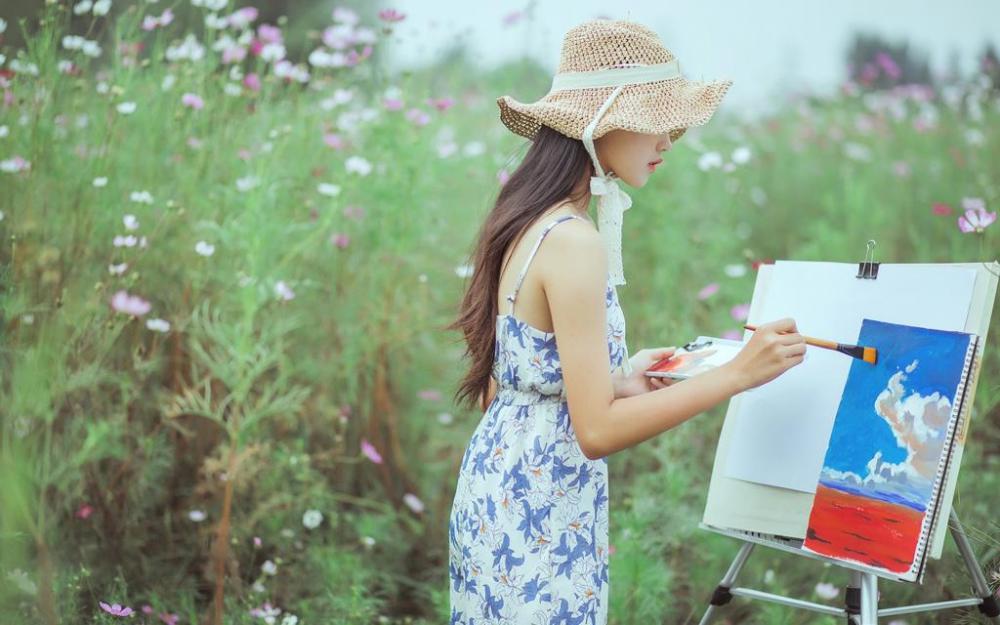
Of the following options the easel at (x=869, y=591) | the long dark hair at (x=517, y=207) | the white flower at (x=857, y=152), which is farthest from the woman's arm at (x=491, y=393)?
the white flower at (x=857, y=152)

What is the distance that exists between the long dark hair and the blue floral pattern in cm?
7

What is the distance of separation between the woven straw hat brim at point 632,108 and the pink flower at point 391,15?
1.28 metres

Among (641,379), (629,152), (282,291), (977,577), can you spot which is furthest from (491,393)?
(977,577)

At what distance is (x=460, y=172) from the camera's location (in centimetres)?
384

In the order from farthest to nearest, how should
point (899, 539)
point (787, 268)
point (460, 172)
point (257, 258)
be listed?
1. point (460, 172)
2. point (257, 258)
3. point (787, 268)
4. point (899, 539)

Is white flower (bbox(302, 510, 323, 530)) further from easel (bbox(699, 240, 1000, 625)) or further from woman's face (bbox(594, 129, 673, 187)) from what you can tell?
woman's face (bbox(594, 129, 673, 187))

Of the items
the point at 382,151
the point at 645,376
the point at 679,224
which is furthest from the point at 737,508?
the point at 679,224

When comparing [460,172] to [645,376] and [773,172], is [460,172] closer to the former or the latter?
[645,376]

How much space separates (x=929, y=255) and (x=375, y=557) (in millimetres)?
2810

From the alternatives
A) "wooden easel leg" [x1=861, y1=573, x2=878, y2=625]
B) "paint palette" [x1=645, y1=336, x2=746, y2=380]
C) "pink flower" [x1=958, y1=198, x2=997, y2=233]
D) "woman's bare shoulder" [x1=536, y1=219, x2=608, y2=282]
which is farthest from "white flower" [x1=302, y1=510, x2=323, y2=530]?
"pink flower" [x1=958, y1=198, x2=997, y2=233]

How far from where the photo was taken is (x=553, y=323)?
1.69 metres

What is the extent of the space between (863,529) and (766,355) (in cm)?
40

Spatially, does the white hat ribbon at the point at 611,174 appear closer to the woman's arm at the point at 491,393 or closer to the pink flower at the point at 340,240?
the woman's arm at the point at 491,393

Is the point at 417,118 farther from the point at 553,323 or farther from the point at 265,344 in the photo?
the point at 553,323
